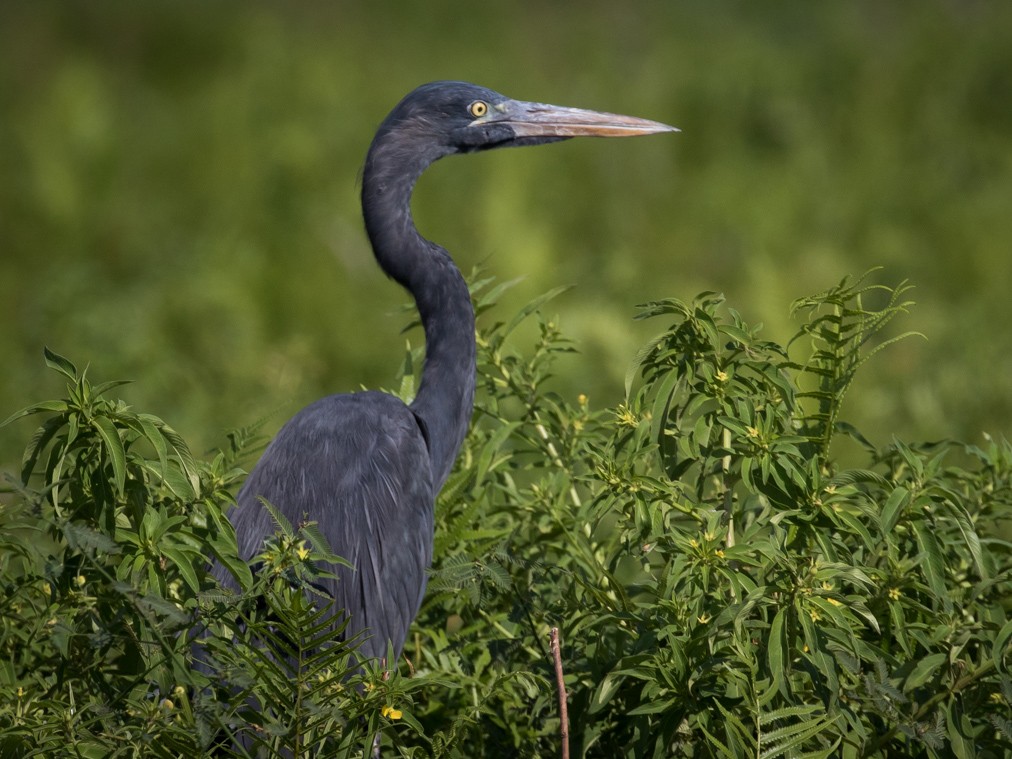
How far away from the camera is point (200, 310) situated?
25.7 ft

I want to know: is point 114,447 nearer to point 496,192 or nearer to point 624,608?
point 624,608

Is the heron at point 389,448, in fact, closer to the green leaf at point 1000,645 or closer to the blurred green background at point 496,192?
the green leaf at point 1000,645

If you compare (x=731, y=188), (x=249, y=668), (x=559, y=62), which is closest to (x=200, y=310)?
(x=731, y=188)

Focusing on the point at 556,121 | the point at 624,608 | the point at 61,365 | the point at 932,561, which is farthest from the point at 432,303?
the point at 932,561

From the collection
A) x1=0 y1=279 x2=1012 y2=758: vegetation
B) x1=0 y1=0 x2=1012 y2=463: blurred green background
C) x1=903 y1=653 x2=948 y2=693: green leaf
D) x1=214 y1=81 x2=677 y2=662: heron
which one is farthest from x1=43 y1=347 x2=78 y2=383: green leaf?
x1=0 y1=0 x2=1012 y2=463: blurred green background

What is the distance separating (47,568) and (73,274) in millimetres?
5585

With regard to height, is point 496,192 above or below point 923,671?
above

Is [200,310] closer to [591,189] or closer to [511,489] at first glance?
[591,189]

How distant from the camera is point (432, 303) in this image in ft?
12.2

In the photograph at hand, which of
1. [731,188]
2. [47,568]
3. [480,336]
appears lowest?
[47,568]

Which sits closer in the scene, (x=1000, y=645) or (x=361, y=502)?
(x=1000, y=645)

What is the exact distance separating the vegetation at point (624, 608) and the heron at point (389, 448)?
0.21 metres

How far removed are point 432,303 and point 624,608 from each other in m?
1.23

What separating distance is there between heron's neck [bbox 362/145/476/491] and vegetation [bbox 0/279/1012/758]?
0.48 metres
